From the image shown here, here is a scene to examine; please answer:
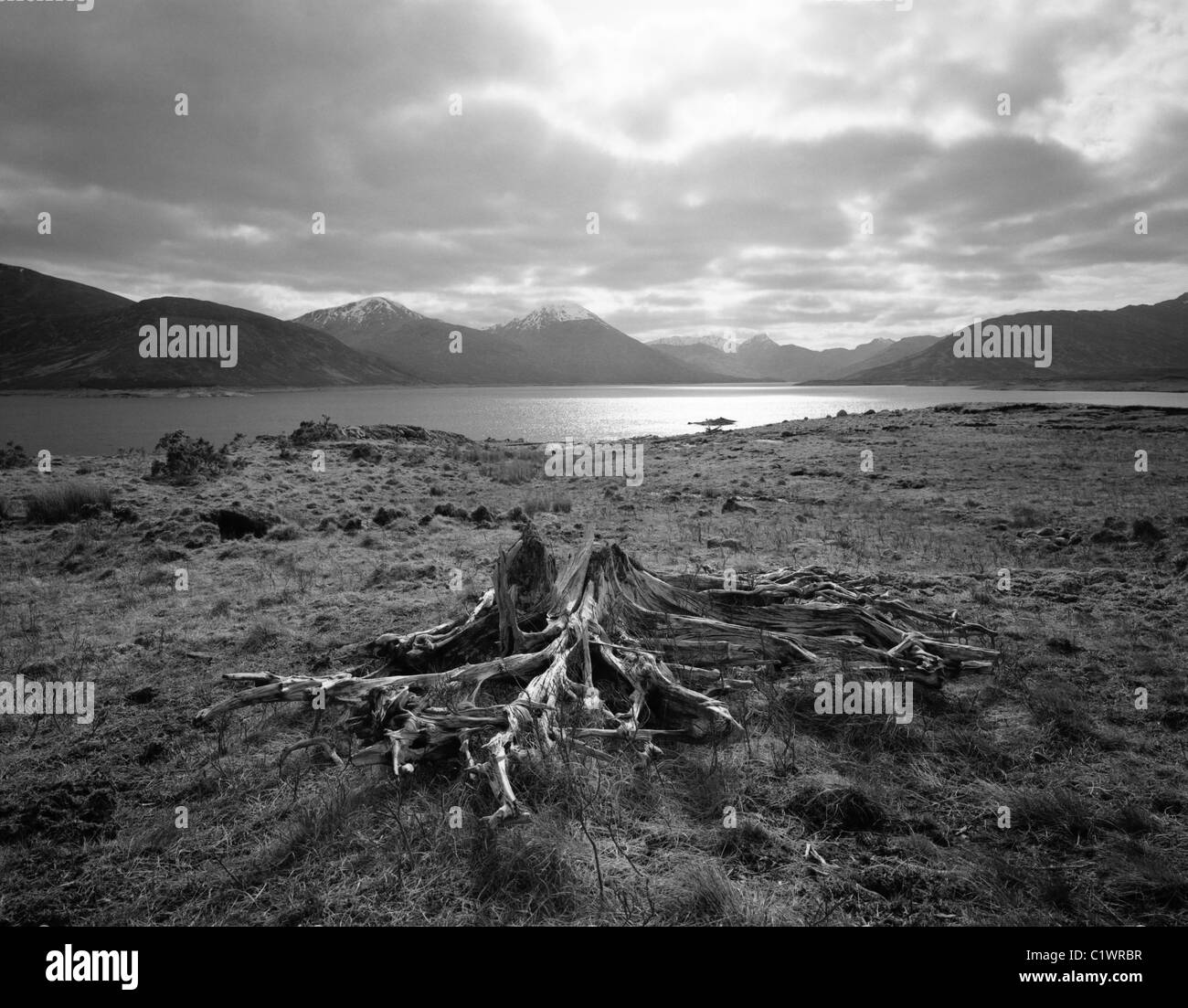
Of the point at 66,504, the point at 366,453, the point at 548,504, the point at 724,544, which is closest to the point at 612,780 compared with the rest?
the point at 724,544

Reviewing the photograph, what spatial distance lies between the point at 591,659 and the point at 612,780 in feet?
7.14

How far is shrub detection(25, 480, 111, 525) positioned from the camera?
1688 centimetres

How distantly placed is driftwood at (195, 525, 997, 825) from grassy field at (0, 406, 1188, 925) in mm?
287

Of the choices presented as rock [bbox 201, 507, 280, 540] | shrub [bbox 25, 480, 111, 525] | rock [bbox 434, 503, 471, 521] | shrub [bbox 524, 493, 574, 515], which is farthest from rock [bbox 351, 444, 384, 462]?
rock [bbox 201, 507, 280, 540]

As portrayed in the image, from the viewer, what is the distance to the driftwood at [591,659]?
539cm

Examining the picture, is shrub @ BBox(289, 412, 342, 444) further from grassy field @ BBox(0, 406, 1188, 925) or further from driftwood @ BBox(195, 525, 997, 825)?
driftwood @ BBox(195, 525, 997, 825)

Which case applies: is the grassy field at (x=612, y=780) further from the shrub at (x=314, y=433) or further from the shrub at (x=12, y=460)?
the shrub at (x=314, y=433)

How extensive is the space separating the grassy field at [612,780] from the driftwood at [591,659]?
0.29 m

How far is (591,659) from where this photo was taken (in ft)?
23.5

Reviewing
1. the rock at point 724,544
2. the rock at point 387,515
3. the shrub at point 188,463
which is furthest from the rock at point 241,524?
the rock at point 724,544

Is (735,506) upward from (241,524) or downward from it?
upward

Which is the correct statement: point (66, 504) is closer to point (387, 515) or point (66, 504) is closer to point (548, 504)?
point (387, 515)
